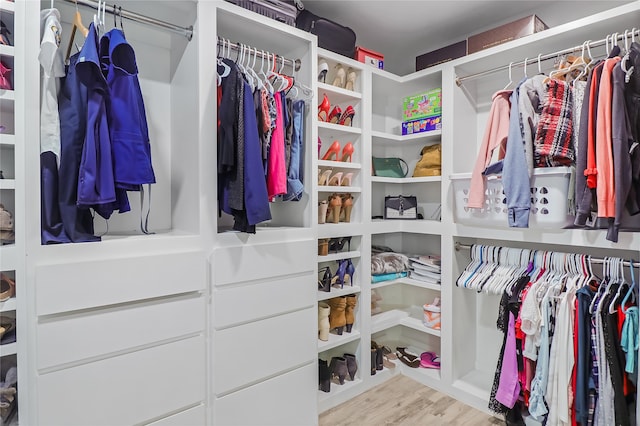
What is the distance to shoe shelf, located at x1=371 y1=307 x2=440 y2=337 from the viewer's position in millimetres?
2605

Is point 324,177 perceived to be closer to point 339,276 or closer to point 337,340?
point 339,276

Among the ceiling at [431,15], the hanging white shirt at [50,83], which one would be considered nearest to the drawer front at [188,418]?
the hanging white shirt at [50,83]

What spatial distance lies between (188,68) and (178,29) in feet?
0.55

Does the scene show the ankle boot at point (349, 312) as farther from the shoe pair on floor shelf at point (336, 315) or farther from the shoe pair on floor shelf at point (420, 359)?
the shoe pair on floor shelf at point (420, 359)

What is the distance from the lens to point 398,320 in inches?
109

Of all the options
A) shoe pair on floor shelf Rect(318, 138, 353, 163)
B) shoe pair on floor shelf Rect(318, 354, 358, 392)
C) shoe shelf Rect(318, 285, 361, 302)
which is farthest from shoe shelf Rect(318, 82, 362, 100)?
shoe pair on floor shelf Rect(318, 354, 358, 392)

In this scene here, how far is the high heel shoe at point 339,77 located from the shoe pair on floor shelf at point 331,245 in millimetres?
1002

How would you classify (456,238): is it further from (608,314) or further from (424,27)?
(424,27)

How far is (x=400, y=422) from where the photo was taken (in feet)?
7.02

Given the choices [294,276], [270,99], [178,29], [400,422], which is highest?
[178,29]

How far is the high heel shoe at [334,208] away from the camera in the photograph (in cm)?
237

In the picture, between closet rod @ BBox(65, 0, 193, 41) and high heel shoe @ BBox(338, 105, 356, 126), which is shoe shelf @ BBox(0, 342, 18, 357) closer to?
closet rod @ BBox(65, 0, 193, 41)

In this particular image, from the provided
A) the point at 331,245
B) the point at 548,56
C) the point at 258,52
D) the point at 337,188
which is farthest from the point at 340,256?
the point at 548,56

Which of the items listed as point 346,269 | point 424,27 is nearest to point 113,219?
point 346,269
